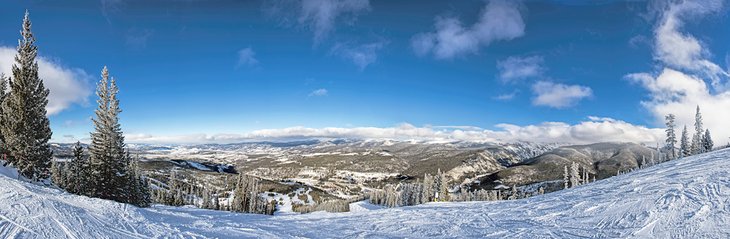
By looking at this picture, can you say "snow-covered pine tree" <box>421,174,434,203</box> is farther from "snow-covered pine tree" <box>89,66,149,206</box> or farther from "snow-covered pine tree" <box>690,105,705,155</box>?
"snow-covered pine tree" <box>89,66,149,206</box>

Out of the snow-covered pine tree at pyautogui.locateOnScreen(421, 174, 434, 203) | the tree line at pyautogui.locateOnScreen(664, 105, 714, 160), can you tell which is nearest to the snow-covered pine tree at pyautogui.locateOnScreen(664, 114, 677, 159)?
the tree line at pyautogui.locateOnScreen(664, 105, 714, 160)

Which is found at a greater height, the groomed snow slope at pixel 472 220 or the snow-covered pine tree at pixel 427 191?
the groomed snow slope at pixel 472 220

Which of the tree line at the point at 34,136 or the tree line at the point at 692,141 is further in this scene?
the tree line at the point at 692,141

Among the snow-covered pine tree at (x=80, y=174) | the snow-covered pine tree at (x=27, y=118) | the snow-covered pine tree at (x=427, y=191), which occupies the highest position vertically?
the snow-covered pine tree at (x=27, y=118)

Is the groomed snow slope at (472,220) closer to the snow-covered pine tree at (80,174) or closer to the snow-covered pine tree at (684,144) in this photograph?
the snow-covered pine tree at (80,174)

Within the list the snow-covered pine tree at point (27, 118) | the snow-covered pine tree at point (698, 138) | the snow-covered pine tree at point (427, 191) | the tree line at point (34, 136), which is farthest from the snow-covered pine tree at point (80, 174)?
the snow-covered pine tree at point (698, 138)

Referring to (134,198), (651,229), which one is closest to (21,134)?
(134,198)

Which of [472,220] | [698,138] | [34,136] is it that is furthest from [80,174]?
[698,138]
